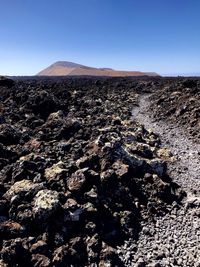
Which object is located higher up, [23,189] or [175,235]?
[23,189]

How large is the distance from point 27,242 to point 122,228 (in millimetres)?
4883

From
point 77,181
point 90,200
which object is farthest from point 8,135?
point 90,200

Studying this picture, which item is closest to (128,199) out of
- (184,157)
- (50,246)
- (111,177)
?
(111,177)

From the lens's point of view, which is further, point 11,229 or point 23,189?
point 23,189

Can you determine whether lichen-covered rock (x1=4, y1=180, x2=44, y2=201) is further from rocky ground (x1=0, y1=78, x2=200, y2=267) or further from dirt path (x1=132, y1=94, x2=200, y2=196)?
dirt path (x1=132, y1=94, x2=200, y2=196)

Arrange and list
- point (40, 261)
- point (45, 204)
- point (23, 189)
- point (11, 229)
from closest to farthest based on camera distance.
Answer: point (40, 261)
point (11, 229)
point (45, 204)
point (23, 189)

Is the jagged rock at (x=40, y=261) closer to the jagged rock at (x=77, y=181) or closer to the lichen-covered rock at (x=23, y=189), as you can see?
the lichen-covered rock at (x=23, y=189)

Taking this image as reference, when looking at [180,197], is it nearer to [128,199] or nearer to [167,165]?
[128,199]

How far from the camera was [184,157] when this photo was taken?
83.8 ft

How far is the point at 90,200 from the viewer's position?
17.2m

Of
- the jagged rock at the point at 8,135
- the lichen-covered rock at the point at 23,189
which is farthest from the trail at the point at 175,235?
the jagged rock at the point at 8,135

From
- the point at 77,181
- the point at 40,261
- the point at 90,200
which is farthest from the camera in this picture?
the point at 77,181

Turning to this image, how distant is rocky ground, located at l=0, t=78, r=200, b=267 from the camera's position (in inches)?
568

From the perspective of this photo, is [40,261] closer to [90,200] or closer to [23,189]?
[23,189]
